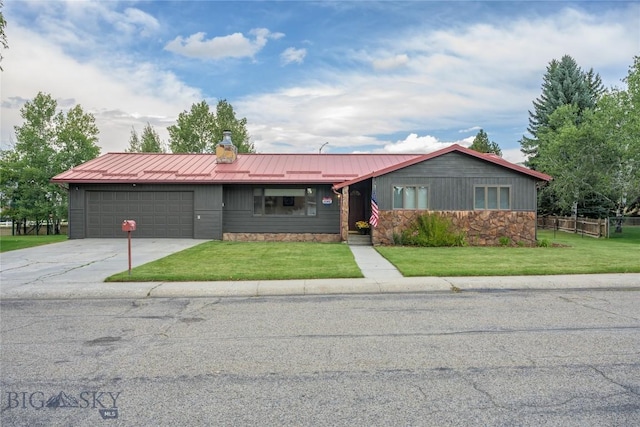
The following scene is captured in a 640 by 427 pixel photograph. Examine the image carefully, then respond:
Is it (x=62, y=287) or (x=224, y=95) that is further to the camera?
(x=224, y=95)

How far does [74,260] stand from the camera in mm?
13133

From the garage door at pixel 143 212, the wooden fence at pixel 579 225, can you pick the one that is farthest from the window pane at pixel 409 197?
the wooden fence at pixel 579 225

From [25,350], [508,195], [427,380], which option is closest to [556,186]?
[508,195]

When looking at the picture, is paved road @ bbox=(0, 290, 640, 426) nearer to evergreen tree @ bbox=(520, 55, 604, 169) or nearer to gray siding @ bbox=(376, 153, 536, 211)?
gray siding @ bbox=(376, 153, 536, 211)

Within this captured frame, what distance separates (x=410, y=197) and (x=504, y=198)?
12.9ft

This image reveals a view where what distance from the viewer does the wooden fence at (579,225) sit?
79.2ft

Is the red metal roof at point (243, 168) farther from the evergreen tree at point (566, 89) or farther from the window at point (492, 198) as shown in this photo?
the evergreen tree at point (566, 89)

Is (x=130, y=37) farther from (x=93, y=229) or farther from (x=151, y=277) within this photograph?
(x=151, y=277)

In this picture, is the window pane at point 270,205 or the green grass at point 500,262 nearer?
the green grass at point 500,262

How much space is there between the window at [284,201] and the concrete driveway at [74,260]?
147 inches

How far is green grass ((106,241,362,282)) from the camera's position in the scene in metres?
9.92

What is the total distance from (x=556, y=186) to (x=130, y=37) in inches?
1010

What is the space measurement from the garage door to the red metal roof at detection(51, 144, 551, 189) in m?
0.85

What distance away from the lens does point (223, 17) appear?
15.5 meters
